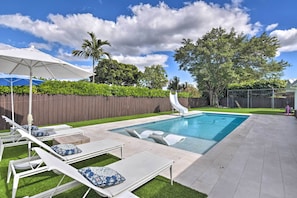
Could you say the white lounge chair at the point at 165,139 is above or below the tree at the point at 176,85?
below

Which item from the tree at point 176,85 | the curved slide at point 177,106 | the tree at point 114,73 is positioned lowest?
the curved slide at point 177,106

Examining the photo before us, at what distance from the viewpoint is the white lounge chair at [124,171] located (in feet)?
5.69

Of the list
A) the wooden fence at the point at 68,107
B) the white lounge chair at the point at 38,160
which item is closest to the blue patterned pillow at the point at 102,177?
the white lounge chair at the point at 38,160

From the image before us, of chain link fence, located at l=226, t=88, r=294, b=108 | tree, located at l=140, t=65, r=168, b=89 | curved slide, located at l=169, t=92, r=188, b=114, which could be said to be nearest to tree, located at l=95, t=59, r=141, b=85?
tree, located at l=140, t=65, r=168, b=89

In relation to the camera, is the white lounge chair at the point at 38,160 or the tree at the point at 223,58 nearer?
the white lounge chair at the point at 38,160

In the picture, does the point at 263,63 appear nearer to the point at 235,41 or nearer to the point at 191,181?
the point at 235,41

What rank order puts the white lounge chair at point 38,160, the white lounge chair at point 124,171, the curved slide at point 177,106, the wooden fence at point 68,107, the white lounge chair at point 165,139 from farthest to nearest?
1. the curved slide at point 177,106
2. the wooden fence at point 68,107
3. the white lounge chair at point 165,139
4. the white lounge chair at point 38,160
5. the white lounge chair at point 124,171

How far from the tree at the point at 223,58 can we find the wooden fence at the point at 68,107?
36.8ft

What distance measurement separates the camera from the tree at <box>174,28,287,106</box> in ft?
67.2

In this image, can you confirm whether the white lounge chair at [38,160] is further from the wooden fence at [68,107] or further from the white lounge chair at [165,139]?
the wooden fence at [68,107]

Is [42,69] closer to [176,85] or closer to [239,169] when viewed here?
[239,169]

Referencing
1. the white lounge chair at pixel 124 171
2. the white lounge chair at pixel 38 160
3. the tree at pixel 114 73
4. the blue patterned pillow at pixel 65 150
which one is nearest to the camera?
the white lounge chair at pixel 124 171

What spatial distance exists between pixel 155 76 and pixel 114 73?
8.12 meters

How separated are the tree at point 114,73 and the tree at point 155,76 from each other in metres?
4.59
